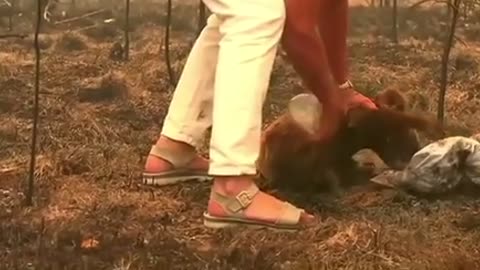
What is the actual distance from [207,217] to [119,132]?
150 centimetres

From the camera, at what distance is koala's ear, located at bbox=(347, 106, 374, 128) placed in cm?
328

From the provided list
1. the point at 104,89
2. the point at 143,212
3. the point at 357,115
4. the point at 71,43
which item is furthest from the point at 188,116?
the point at 71,43

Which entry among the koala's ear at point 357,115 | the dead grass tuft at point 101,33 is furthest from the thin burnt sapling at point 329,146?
the dead grass tuft at point 101,33

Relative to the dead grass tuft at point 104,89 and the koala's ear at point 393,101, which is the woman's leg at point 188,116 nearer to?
the koala's ear at point 393,101

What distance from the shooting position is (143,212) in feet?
10.5

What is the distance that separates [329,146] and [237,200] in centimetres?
44

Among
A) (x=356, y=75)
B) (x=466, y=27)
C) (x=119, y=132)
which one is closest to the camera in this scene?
(x=119, y=132)

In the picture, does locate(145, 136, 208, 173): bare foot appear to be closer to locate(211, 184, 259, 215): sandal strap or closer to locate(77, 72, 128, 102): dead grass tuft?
locate(211, 184, 259, 215): sandal strap

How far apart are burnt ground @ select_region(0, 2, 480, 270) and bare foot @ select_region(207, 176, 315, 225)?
0.18 feet

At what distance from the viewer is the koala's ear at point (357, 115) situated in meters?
3.28

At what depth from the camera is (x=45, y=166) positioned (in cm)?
374

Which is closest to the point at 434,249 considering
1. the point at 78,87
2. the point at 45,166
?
the point at 45,166

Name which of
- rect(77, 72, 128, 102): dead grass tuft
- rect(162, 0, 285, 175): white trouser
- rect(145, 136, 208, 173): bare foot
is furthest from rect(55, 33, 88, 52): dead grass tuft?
rect(162, 0, 285, 175): white trouser

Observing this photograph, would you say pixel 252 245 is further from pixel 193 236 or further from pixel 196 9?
pixel 196 9
